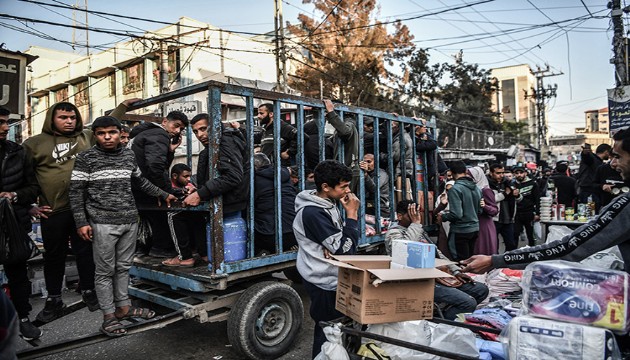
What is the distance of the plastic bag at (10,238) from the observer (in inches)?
120

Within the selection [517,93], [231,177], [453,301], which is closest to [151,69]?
[231,177]

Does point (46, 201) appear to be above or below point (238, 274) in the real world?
above

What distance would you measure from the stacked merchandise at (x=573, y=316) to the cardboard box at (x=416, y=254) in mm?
656

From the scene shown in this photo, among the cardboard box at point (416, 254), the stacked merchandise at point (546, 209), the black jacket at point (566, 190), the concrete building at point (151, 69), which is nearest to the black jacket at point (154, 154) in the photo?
the cardboard box at point (416, 254)

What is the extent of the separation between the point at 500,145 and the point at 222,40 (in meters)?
21.7

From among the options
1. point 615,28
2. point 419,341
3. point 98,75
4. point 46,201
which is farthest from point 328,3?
point 419,341

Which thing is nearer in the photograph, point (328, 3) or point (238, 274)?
point (238, 274)

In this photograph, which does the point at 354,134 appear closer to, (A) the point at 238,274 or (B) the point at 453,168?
(B) the point at 453,168

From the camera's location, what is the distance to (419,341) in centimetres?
217

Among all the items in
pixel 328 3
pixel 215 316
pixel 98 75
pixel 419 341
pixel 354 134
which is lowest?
pixel 215 316

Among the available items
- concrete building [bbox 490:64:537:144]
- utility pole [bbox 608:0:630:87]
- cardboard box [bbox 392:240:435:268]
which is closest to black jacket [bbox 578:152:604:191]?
utility pole [bbox 608:0:630:87]

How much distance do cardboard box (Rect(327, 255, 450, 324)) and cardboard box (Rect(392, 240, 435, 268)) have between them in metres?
0.07

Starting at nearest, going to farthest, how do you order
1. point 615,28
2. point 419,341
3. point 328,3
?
point 419,341, point 615,28, point 328,3

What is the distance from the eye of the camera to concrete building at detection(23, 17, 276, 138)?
1864 cm
